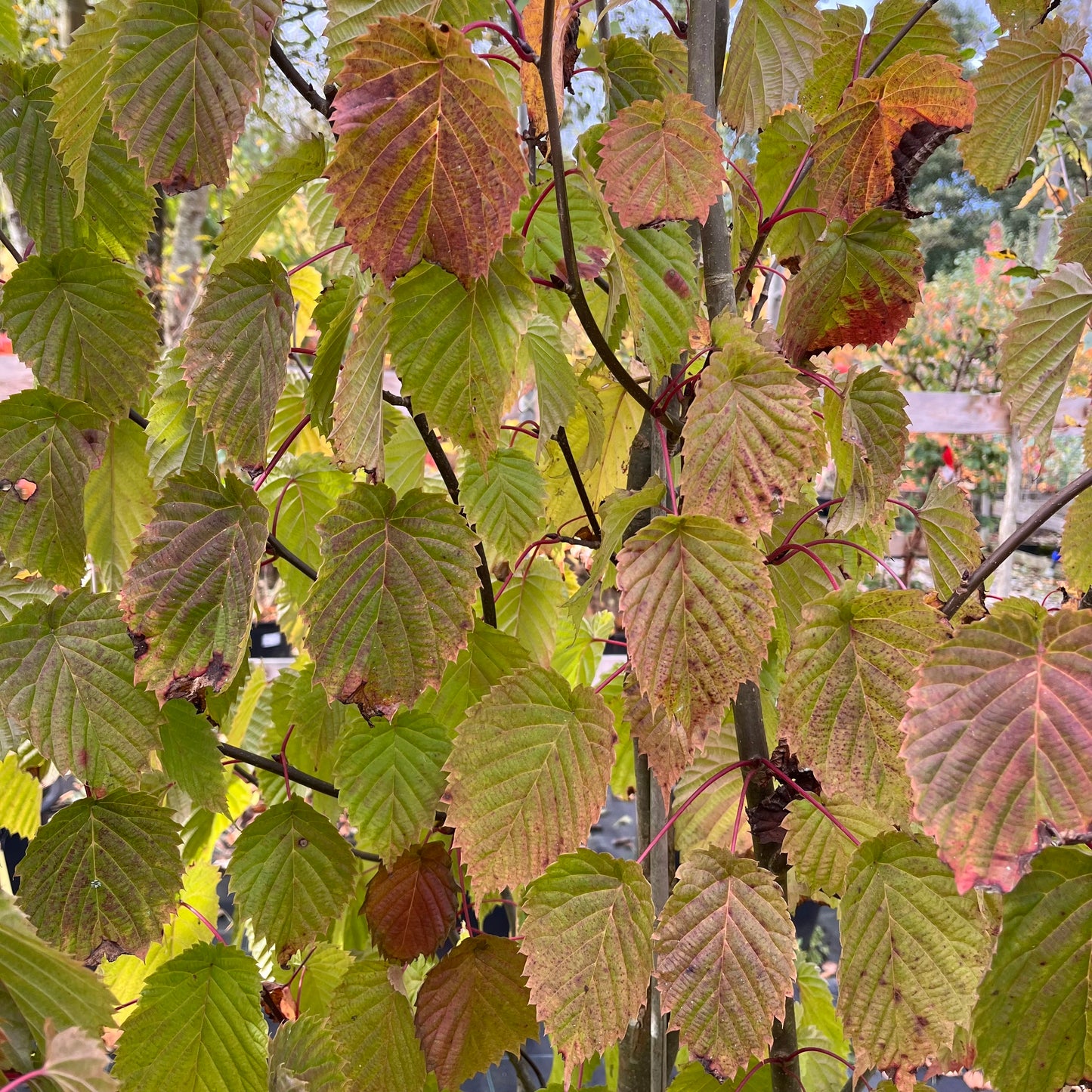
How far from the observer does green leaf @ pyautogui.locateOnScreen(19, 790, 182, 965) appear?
655 millimetres

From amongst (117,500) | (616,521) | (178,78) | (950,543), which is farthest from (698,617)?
(117,500)

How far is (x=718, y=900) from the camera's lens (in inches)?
22.4

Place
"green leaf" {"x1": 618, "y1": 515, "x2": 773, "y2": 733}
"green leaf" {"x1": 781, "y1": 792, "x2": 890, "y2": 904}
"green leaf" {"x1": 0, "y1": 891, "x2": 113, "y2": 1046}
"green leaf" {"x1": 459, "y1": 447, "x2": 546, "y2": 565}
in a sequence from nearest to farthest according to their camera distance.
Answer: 1. "green leaf" {"x1": 0, "y1": 891, "x2": 113, "y2": 1046}
2. "green leaf" {"x1": 618, "y1": 515, "x2": 773, "y2": 733}
3. "green leaf" {"x1": 781, "y1": 792, "x2": 890, "y2": 904}
4. "green leaf" {"x1": 459, "y1": 447, "x2": 546, "y2": 565}

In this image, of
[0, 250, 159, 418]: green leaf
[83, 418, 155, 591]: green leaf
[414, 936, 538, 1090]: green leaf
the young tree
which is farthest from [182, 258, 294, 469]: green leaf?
[414, 936, 538, 1090]: green leaf

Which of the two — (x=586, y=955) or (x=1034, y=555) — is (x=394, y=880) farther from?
(x=1034, y=555)

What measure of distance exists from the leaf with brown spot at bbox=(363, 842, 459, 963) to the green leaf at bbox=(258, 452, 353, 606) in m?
0.32

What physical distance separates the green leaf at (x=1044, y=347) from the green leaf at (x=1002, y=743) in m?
0.27

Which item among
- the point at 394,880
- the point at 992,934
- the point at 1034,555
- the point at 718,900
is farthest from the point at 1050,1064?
the point at 1034,555

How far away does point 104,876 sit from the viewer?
666mm

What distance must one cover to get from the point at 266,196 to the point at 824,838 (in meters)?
0.60

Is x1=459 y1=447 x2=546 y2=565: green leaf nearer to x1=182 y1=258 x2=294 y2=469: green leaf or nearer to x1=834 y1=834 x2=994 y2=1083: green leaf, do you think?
x1=182 y1=258 x2=294 y2=469: green leaf

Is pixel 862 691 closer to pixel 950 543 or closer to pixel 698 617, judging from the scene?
pixel 698 617

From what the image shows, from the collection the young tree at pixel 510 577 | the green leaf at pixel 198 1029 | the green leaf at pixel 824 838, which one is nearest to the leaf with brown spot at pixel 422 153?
the young tree at pixel 510 577

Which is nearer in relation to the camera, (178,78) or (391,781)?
(178,78)
